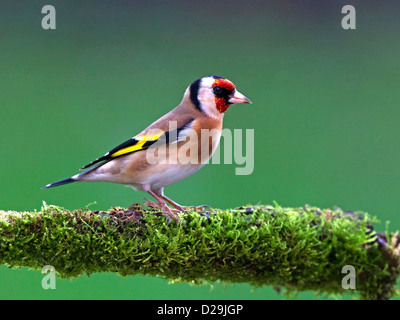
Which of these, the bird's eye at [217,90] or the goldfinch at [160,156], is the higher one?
the bird's eye at [217,90]

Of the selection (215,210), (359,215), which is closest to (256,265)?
(215,210)

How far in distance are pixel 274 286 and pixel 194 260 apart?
37 centimetres

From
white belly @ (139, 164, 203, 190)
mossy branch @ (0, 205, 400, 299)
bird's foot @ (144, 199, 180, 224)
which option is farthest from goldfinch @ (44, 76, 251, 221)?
mossy branch @ (0, 205, 400, 299)

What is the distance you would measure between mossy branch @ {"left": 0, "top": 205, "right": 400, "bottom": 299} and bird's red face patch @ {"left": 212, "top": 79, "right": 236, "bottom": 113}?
0.87 metres

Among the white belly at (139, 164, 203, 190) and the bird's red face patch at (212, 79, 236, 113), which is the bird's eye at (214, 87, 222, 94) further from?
the white belly at (139, 164, 203, 190)

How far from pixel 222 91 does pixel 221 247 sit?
103 centimetres

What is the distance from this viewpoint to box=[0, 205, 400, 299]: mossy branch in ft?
5.54

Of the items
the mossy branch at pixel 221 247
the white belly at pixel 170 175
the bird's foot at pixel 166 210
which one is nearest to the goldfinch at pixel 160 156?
the white belly at pixel 170 175

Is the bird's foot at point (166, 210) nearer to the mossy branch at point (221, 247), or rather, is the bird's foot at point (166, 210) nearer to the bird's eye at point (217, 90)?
the mossy branch at point (221, 247)

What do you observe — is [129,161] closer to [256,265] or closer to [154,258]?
[154,258]

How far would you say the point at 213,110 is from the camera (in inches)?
98.7

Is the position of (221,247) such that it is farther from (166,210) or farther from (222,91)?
(222,91)

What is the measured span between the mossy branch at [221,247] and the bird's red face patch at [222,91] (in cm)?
87

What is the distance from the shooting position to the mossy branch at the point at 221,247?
66.5 inches
